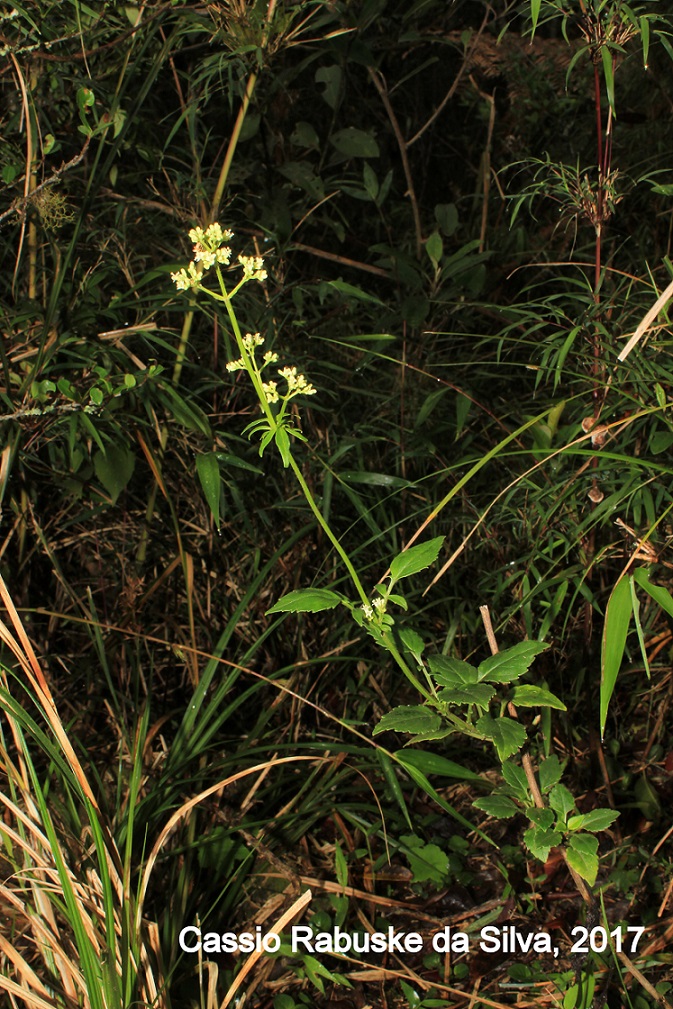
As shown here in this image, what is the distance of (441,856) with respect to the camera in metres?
1.32

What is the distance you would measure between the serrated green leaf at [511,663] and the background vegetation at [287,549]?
7 cm

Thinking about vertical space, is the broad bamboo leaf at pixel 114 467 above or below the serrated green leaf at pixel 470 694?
above

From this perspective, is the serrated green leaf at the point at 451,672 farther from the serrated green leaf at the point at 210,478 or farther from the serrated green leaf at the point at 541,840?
the serrated green leaf at the point at 210,478

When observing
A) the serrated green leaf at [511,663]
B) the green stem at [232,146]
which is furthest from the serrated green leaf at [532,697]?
the green stem at [232,146]

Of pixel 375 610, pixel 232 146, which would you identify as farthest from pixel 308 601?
pixel 232 146

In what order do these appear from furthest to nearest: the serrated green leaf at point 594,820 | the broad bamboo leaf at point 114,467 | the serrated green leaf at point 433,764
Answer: the broad bamboo leaf at point 114,467 < the serrated green leaf at point 433,764 < the serrated green leaf at point 594,820

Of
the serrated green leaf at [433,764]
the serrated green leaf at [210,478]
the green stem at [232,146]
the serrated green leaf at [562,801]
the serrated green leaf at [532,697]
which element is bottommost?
the serrated green leaf at [433,764]

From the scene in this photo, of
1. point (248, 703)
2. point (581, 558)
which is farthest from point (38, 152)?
point (581, 558)

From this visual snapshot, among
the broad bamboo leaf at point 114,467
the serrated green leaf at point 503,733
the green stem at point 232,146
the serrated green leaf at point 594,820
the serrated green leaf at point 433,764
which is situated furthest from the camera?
the green stem at point 232,146

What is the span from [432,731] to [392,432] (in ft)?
2.18

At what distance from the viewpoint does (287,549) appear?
1393 millimetres

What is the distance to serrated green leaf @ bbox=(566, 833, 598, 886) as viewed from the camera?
0.94 m

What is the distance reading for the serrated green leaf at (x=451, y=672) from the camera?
0.95 m

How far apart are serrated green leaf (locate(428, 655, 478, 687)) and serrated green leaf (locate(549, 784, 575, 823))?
172mm
